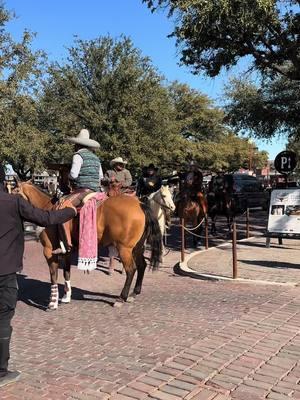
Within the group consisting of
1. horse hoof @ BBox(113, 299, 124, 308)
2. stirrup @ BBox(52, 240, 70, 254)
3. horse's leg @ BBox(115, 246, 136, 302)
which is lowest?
horse hoof @ BBox(113, 299, 124, 308)

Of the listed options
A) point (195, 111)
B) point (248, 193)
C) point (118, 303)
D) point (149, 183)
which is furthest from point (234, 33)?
point (195, 111)

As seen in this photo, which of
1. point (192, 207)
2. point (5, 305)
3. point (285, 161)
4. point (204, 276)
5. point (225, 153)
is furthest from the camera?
point (225, 153)

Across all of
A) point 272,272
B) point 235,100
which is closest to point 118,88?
point 235,100

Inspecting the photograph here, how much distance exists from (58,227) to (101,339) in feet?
7.75

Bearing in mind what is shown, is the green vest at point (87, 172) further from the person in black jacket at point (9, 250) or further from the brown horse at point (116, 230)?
the person in black jacket at point (9, 250)

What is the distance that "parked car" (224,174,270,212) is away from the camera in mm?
27953

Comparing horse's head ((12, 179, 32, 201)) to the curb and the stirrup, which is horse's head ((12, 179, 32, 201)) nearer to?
the stirrup

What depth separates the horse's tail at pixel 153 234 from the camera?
873cm

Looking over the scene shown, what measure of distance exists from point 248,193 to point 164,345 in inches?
934

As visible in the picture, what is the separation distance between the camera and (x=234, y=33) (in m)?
12.9

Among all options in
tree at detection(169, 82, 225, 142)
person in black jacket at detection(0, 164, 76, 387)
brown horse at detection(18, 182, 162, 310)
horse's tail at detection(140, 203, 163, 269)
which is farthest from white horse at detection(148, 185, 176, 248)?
tree at detection(169, 82, 225, 142)

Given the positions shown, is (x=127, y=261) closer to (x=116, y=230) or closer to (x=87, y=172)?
(x=116, y=230)

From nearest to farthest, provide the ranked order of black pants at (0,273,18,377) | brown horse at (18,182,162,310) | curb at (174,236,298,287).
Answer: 1. black pants at (0,273,18,377)
2. brown horse at (18,182,162,310)
3. curb at (174,236,298,287)

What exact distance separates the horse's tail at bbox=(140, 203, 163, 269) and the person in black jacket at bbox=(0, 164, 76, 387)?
3841 mm
